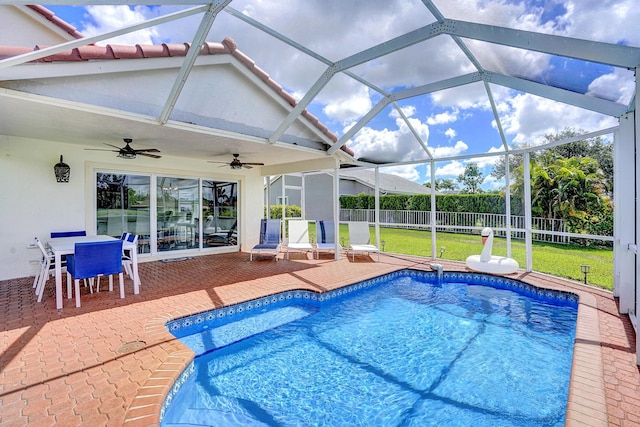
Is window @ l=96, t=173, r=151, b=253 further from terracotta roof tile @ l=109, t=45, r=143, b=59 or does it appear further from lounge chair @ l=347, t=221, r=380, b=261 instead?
lounge chair @ l=347, t=221, r=380, b=261

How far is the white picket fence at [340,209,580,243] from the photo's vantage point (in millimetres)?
8383

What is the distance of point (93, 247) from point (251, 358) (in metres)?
3.34

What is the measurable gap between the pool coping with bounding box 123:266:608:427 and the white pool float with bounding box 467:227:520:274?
2608mm

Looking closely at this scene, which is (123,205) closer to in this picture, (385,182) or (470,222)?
(470,222)

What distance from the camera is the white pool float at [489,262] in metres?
7.79

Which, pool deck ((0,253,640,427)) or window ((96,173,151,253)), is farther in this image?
window ((96,173,151,253))

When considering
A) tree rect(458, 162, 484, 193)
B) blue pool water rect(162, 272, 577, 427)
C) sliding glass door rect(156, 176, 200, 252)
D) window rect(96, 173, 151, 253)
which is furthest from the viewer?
tree rect(458, 162, 484, 193)

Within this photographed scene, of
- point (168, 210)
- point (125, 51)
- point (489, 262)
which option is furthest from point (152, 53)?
point (489, 262)

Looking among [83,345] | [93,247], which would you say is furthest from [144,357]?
[93,247]

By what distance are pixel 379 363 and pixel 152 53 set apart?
6.48 metres

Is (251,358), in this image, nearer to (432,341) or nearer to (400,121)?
(432,341)

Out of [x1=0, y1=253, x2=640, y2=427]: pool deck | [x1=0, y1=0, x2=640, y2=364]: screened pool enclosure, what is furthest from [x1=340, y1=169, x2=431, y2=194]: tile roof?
[x1=0, y1=253, x2=640, y2=427]: pool deck

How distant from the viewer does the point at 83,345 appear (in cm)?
402

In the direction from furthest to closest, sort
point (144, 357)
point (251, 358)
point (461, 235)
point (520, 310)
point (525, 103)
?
point (461, 235), point (525, 103), point (520, 310), point (251, 358), point (144, 357)
